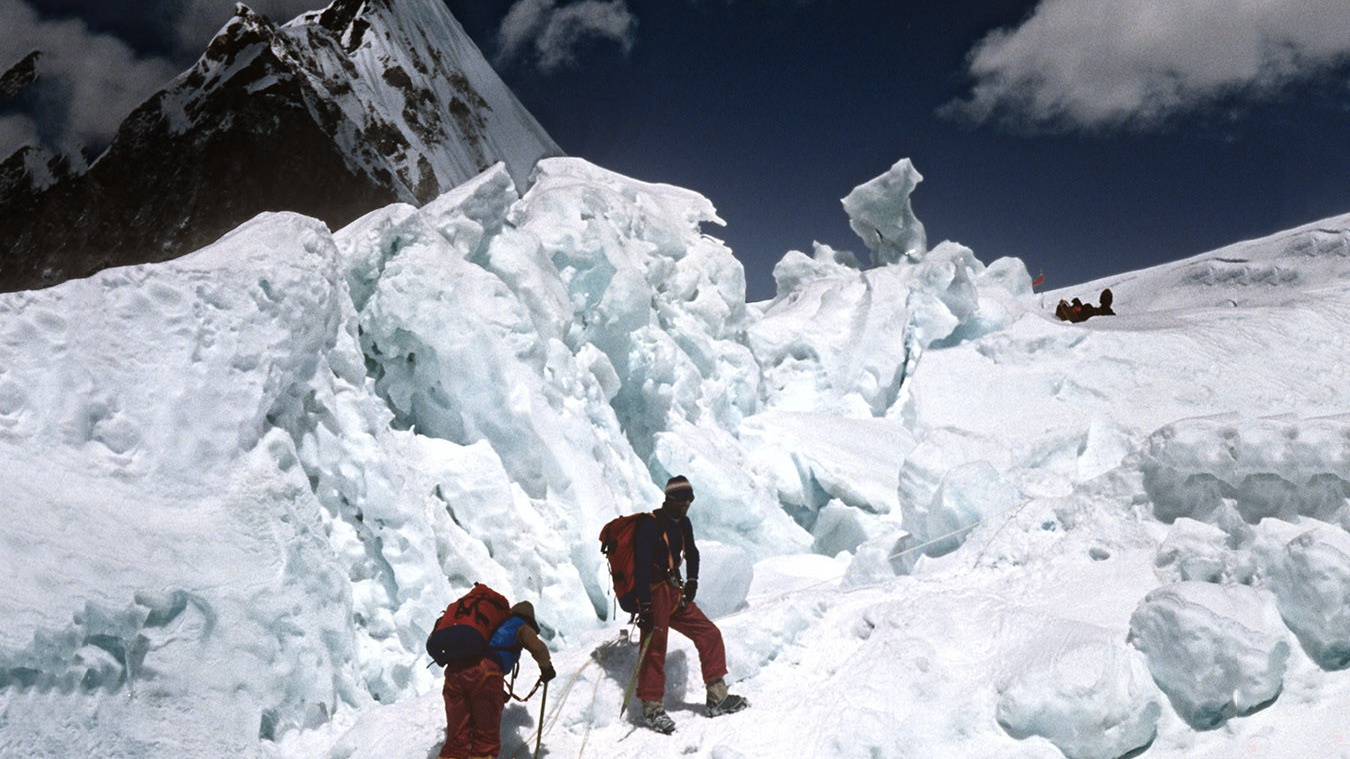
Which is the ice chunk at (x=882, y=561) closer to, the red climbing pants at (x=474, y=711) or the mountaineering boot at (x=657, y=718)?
the mountaineering boot at (x=657, y=718)

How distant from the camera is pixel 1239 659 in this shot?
2.89m

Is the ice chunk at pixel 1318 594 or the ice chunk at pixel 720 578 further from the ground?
the ice chunk at pixel 1318 594

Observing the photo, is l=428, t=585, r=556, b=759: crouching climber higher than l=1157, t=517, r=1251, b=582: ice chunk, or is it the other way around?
l=1157, t=517, r=1251, b=582: ice chunk

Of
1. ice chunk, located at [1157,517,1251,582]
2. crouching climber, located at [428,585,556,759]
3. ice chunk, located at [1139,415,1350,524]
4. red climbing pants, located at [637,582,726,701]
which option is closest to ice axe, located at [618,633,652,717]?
red climbing pants, located at [637,582,726,701]

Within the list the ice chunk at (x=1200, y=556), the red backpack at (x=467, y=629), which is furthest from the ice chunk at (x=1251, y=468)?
the red backpack at (x=467, y=629)

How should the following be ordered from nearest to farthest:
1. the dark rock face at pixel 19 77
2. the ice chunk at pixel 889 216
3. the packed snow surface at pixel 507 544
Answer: the packed snow surface at pixel 507 544 < the dark rock face at pixel 19 77 < the ice chunk at pixel 889 216

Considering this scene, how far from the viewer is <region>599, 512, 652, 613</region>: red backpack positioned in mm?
3691

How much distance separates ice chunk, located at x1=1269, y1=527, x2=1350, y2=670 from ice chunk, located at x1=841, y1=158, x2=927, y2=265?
13.5 meters

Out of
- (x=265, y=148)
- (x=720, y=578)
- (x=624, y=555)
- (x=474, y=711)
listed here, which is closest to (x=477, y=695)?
(x=474, y=711)

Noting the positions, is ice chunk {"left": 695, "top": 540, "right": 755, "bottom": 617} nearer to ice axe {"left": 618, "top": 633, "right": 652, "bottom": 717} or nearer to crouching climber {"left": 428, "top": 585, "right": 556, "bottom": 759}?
ice axe {"left": 618, "top": 633, "right": 652, "bottom": 717}

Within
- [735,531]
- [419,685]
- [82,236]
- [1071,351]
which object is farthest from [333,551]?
[82,236]

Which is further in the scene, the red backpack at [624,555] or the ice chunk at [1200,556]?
the red backpack at [624,555]

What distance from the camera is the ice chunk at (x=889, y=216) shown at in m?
15.8

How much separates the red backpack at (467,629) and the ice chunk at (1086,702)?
1.97m
